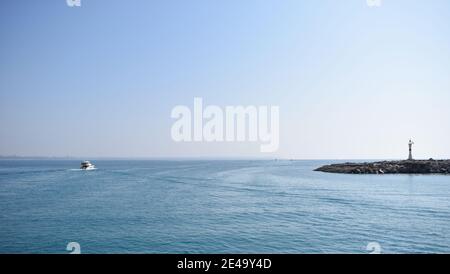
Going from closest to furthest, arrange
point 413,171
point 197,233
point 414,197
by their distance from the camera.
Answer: point 197,233 < point 414,197 < point 413,171

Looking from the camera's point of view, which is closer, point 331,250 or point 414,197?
point 331,250

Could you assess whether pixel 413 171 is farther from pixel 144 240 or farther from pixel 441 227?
pixel 144 240

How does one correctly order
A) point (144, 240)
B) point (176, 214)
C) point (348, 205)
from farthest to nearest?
point (348, 205) → point (176, 214) → point (144, 240)

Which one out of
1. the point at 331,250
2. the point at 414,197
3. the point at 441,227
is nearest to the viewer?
the point at 331,250

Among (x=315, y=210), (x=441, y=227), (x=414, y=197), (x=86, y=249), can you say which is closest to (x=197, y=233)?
(x=86, y=249)

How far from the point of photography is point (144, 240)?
38.5ft

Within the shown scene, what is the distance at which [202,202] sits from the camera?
21.4 metres

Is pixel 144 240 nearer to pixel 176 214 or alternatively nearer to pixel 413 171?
pixel 176 214

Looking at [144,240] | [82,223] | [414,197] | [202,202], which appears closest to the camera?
[144,240]

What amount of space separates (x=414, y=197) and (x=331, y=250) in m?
17.1

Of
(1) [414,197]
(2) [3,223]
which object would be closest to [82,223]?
(2) [3,223]
